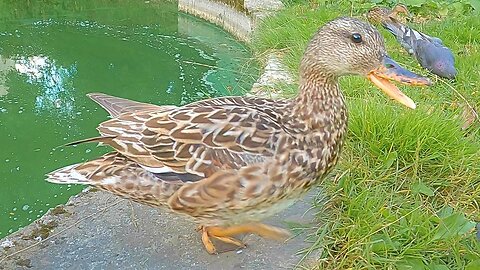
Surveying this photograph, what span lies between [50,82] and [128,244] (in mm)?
3412

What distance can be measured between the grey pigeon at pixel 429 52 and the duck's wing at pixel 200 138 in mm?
1808

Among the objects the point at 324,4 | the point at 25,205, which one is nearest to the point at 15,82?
the point at 25,205

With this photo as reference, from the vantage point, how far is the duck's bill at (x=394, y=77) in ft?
6.78

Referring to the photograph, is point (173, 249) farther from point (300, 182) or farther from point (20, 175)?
point (20, 175)

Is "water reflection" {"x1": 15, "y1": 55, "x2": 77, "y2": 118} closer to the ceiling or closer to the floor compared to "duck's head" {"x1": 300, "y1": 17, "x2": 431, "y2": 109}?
closer to the floor

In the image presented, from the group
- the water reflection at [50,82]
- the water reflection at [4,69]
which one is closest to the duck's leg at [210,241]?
the water reflection at [50,82]

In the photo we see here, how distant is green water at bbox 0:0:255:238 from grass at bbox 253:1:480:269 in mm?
1524

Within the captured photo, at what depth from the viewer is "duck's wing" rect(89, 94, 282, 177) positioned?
1.94 metres

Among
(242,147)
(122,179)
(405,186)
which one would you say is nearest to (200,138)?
(242,147)

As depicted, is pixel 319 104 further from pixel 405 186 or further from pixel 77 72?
pixel 77 72

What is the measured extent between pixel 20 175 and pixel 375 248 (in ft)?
7.83

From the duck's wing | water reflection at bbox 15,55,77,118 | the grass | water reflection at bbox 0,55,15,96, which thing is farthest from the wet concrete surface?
water reflection at bbox 0,55,15,96

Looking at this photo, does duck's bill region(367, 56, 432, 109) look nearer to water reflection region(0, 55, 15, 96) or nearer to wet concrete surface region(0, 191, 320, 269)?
wet concrete surface region(0, 191, 320, 269)

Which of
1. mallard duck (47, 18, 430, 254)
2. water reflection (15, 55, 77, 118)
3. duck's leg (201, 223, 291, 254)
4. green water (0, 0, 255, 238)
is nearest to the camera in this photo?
mallard duck (47, 18, 430, 254)
